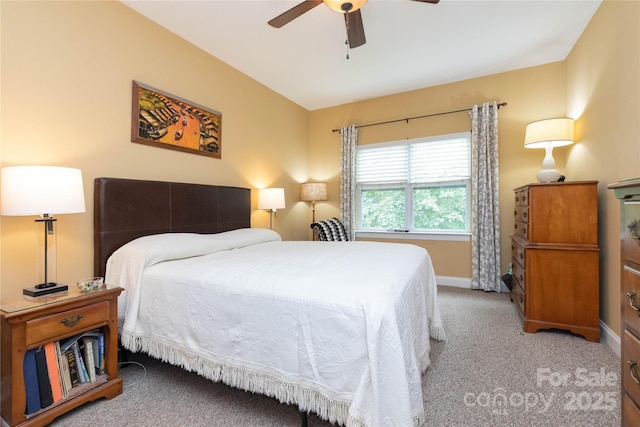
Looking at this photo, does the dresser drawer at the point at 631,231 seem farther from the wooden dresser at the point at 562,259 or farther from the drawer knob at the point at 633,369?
the wooden dresser at the point at 562,259

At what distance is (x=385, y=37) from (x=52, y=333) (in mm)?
3386

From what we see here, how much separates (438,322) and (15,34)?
3.48 metres

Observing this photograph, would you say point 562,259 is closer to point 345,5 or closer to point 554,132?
point 554,132

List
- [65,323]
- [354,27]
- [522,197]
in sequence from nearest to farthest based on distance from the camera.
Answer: [65,323]
[354,27]
[522,197]

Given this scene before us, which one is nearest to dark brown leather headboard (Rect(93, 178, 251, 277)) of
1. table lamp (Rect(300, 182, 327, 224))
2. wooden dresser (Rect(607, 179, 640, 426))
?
table lamp (Rect(300, 182, 327, 224))

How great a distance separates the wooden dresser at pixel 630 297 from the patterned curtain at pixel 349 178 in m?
3.57

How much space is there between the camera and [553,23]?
265cm

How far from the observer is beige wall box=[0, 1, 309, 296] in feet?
5.73

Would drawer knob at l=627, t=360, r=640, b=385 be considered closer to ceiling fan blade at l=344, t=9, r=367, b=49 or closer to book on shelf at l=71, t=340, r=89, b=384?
ceiling fan blade at l=344, t=9, r=367, b=49

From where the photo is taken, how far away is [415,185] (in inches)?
164

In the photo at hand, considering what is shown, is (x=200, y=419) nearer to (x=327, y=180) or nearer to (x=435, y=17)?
(x=435, y=17)

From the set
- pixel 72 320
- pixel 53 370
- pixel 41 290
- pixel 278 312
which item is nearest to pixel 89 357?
pixel 53 370

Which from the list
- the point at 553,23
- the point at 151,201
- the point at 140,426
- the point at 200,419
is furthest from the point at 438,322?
the point at 553,23

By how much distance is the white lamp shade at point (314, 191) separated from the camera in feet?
14.5
